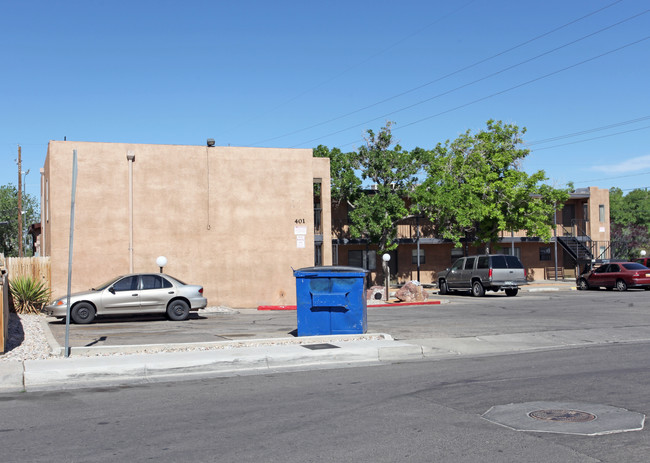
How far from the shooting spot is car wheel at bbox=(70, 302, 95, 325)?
18234 millimetres

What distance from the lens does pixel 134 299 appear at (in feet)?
61.7

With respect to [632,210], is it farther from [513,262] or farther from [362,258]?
[513,262]

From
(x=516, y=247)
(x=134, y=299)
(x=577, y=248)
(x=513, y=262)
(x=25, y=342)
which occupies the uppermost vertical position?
(x=516, y=247)

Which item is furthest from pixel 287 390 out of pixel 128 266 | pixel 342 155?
pixel 342 155

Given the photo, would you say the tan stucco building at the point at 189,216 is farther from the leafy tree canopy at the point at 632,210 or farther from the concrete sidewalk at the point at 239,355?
the leafy tree canopy at the point at 632,210

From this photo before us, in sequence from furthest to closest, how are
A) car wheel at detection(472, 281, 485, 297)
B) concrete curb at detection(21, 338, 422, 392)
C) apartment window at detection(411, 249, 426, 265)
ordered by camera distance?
apartment window at detection(411, 249, 426, 265), car wheel at detection(472, 281, 485, 297), concrete curb at detection(21, 338, 422, 392)

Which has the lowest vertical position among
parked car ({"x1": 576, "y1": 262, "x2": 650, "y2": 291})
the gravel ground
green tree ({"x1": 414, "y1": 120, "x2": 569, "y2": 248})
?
the gravel ground

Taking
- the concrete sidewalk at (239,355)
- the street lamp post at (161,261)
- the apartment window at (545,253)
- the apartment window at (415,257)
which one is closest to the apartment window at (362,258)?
the apartment window at (415,257)

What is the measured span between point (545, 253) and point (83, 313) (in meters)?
37.6

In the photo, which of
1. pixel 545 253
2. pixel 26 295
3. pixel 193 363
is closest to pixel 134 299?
pixel 26 295

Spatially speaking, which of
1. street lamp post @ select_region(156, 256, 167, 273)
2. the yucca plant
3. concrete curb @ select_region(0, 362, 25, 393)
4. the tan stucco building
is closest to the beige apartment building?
the tan stucco building

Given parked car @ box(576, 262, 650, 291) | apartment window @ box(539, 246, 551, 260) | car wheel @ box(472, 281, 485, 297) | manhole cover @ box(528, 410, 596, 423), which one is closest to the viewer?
manhole cover @ box(528, 410, 596, 423)

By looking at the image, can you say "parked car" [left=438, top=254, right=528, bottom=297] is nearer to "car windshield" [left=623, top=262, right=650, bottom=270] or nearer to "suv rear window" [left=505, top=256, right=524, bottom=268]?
"suv rear window" [left=505, top=256, right=524, bottom=268]

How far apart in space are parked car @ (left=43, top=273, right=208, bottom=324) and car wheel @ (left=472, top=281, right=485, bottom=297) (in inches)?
609
